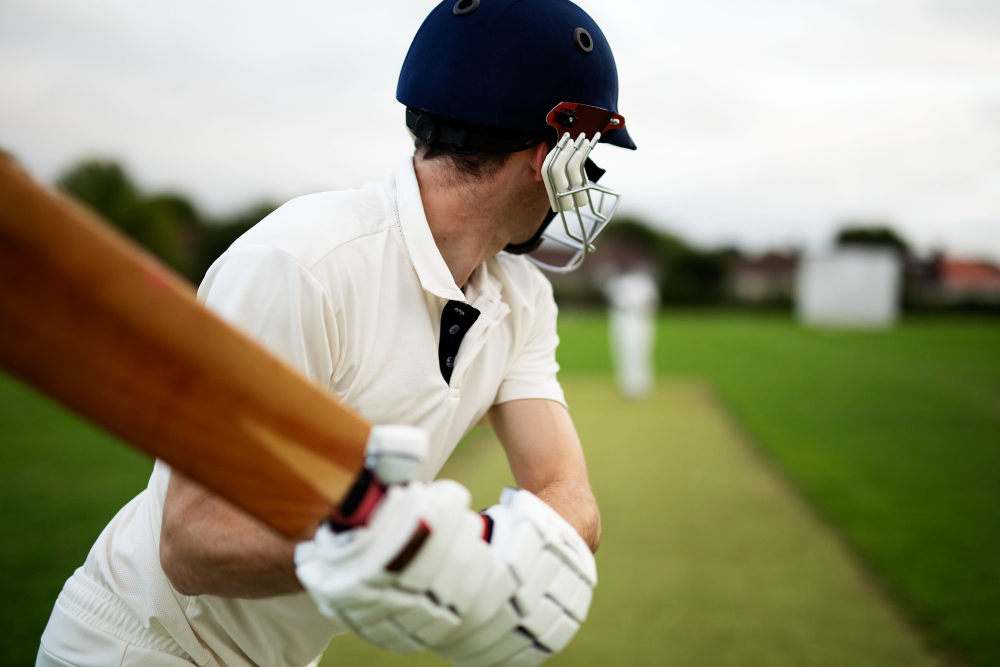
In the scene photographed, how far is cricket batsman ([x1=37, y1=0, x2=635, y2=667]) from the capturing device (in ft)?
3.02

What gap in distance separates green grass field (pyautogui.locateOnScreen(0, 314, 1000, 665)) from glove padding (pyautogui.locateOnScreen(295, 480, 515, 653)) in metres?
2.86

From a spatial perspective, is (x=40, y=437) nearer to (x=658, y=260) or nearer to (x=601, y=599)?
(x=601, y=599)

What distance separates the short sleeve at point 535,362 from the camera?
6.20ft

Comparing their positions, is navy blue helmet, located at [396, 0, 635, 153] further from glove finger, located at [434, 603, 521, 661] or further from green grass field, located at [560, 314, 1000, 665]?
green grass field, located at [560, 314, 1000, 665]

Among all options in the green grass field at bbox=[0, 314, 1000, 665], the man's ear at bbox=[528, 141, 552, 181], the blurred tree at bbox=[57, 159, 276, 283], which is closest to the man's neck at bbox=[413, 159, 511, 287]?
the man's ear at bbox=[528, 141, 552, 181]

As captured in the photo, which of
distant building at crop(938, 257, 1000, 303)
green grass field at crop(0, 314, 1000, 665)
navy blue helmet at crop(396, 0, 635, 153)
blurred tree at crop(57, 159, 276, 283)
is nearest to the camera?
navy blue helmet at crop(396, 0, 635, 153)

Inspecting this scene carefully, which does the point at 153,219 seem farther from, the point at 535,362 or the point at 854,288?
the point at 535,362

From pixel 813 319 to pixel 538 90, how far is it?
4432 centimetres

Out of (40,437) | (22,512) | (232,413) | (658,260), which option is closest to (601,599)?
(232,413)

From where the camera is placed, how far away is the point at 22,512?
17.7 feet

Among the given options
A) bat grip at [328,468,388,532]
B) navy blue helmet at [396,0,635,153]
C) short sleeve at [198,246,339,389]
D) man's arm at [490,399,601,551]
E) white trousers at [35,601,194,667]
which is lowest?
white trousers at [35,601,194,667]

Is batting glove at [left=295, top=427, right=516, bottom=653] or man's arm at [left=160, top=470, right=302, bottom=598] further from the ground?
batting glove at [left=295, top=427, right=516, bottom=653]

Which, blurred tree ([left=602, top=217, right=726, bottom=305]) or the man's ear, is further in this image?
blurred tree ([left=602, top=217, right=726, bottom=305])

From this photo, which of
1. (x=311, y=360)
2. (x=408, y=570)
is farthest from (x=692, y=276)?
(x=408, y=570)
